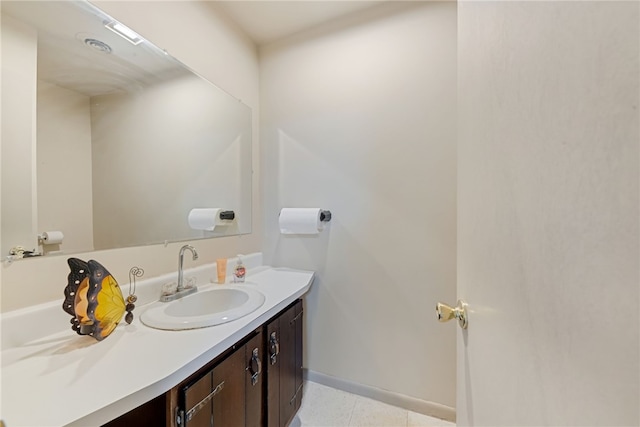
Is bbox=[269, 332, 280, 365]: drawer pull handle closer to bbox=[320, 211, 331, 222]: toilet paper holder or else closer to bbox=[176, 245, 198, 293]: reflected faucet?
bbox=[176, 245, 198, 293]: reflected faucet

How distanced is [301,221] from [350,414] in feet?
3.78

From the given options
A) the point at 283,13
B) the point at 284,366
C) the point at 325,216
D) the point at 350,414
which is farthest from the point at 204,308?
the point at 283,13

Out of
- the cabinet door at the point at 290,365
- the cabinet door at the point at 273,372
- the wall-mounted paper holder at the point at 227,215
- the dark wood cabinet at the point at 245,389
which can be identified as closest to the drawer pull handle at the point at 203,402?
the dark wood cabinet at the point at 245,389

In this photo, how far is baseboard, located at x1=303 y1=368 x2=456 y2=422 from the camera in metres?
1.33

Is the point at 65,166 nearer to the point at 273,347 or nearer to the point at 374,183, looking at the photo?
the point at 273,347

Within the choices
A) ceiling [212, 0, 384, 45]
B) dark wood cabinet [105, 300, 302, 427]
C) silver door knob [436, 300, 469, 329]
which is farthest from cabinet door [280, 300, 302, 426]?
ceiling [212, 0, 384, 45]

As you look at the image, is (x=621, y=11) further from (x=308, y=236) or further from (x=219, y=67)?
(x=219, y=67)

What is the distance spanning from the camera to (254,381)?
94 cm

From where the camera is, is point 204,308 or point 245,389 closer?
point 245,389

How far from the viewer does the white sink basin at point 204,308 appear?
0.82 metres

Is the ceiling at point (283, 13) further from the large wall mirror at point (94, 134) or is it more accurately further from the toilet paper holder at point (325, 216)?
the toilet paper holder at point (325, 216)

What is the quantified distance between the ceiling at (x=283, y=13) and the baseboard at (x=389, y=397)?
7.69 ft

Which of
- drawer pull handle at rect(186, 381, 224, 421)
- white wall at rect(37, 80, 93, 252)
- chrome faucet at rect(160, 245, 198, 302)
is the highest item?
white wall at rect(37, 80, 93, 252)

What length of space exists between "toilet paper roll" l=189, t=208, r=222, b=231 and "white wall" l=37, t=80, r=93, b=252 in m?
0.46
